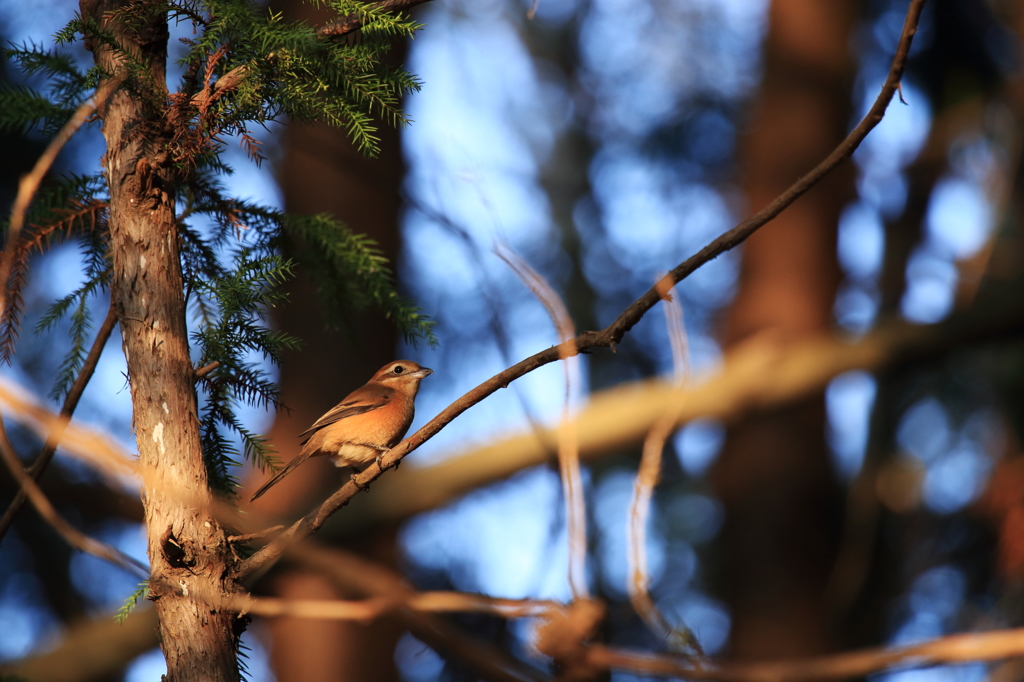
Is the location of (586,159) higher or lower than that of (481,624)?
higher

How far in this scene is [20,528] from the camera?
959 centimetres

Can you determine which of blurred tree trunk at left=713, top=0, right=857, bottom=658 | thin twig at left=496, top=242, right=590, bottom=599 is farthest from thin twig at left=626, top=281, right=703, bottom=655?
blurred tree trunk at left=713, top=0, right=857, bottom=658

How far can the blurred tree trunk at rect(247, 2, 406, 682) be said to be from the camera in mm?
6762

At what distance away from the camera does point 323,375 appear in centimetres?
705

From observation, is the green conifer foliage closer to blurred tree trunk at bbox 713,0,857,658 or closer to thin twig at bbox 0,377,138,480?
thin twig at bbox 0,377,138,480

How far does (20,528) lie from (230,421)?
832 cm

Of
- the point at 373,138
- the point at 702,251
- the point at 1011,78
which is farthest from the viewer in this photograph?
the point at 1011,78

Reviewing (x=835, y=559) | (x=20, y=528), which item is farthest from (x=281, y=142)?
(x=835, y=559)

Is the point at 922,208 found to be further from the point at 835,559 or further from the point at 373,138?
the point at 373,138

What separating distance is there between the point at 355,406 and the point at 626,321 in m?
3.90

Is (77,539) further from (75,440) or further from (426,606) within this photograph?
(426,606)

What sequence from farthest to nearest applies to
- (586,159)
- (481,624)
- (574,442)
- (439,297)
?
(586,159)
(439,297)
(481,624)
(574,442)

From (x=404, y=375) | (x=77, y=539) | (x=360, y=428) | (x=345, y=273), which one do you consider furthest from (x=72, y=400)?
(x=404, y=375)

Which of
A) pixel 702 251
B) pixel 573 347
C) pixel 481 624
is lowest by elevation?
pixel 573 347
